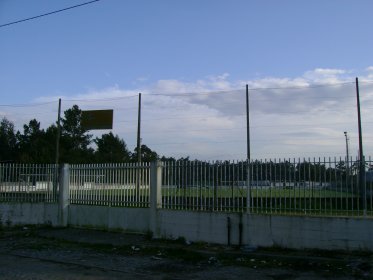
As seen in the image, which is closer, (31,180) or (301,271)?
(301,271)

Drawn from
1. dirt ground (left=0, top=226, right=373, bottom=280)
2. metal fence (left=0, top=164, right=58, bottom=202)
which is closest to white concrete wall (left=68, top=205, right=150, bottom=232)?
dirt ground (left=0, top=226, right=373, bottom=280)

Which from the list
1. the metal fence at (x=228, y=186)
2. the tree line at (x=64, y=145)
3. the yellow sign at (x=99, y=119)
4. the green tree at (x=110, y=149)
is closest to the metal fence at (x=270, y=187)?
the metal fence at (x=228, y=186)

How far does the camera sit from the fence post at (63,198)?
17.6 meters

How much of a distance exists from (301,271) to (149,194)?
616cm

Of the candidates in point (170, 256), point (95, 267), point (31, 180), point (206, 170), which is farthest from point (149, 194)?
point (31, 180)

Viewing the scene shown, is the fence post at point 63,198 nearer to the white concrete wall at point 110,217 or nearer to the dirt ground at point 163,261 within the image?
the white concrete wall at point 110,217

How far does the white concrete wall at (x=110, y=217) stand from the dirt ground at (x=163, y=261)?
1.85 ft

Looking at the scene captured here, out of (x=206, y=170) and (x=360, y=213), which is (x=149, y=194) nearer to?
(x=206, y=170)

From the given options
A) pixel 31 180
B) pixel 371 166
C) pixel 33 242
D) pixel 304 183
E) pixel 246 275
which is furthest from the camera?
pixel 31 180

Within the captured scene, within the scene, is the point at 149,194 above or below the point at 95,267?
above

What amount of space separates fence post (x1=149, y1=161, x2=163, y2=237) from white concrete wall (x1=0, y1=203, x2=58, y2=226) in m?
4.63

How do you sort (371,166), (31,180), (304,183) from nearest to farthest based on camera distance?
(371,166), (304,183), (31,180)

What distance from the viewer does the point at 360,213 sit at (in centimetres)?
1152

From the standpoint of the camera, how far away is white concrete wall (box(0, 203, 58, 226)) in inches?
708
